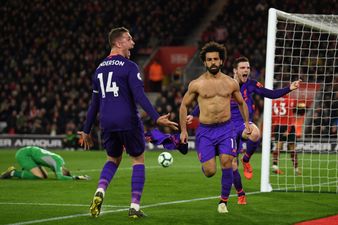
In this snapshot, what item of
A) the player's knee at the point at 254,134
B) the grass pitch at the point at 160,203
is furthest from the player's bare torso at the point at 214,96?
the player's knee at the point at 254,134

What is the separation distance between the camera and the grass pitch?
8.91 m

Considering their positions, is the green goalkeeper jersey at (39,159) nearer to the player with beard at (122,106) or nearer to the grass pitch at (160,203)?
the grass pitch at (160,203)

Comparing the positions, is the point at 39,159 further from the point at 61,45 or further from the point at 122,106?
the point at 61,45

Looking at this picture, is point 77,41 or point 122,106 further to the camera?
point 77,41

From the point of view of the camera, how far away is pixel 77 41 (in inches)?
1346

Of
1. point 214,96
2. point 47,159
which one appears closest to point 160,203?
point 214,96

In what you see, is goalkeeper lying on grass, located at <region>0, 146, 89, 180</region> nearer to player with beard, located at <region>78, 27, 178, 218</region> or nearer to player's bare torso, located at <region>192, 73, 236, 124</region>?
player's bare torso, located at <region>192, 73, 236, 124</region>

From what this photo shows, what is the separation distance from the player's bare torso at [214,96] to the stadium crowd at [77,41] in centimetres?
1739

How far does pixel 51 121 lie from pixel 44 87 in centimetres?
223

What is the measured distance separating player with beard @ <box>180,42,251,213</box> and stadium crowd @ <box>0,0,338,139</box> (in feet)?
57.1

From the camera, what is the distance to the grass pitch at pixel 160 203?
891 cm

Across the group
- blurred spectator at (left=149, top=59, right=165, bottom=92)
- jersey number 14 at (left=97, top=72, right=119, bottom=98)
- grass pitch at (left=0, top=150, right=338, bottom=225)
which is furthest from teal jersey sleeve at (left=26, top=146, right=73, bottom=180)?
blurred spectator at (left=149, top=59, right=165, bottom=92)

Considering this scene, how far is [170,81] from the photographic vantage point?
33.1 metres

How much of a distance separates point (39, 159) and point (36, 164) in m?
0.39
